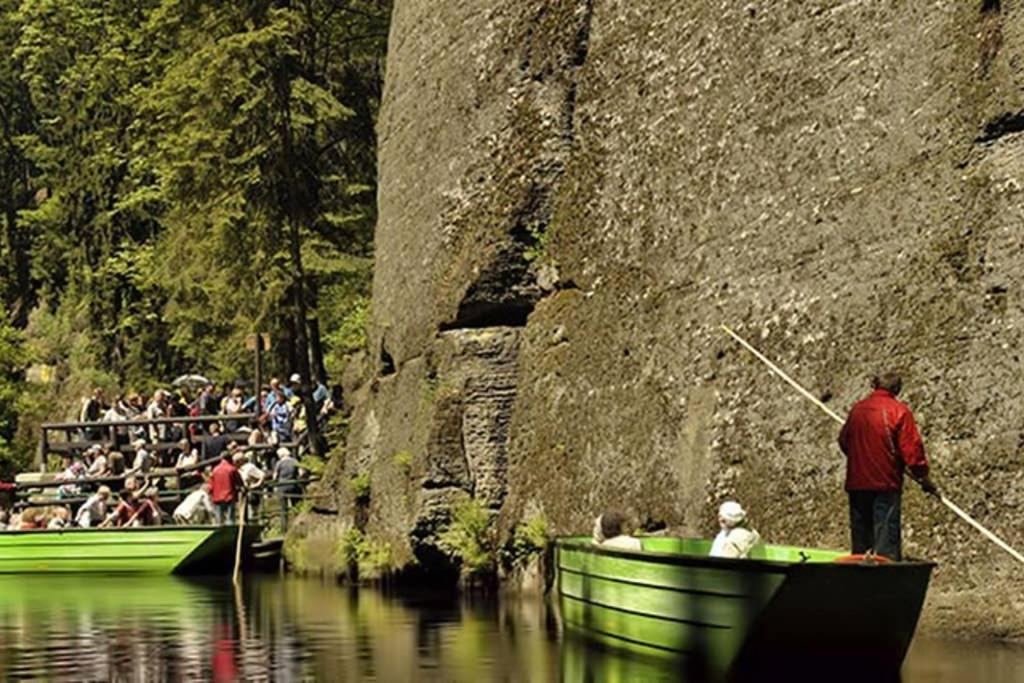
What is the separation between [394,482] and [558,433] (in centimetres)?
485

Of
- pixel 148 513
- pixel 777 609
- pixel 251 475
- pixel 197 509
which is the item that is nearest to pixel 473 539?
pixel 251 475

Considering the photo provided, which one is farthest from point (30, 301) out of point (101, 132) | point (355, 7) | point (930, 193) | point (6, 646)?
point (930, 193)

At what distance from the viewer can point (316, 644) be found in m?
22.4

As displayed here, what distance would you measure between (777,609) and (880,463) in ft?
7.74

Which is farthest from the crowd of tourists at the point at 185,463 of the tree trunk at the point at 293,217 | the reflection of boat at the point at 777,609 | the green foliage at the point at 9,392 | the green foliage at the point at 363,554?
the reflection of boat at the point at 777,609

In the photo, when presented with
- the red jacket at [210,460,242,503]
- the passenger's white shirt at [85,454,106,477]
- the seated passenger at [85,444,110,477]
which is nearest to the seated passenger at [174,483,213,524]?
the red jacket at [210,460,242,503]

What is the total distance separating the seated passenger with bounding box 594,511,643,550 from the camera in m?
20.8

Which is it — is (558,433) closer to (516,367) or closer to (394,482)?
(516,367)

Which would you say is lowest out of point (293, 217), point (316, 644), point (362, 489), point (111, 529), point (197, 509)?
point (316, 644)

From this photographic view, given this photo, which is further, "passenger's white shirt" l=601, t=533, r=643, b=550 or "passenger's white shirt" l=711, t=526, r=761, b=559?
"passenger's white shirt" l=601, t=533, r=643, b=550

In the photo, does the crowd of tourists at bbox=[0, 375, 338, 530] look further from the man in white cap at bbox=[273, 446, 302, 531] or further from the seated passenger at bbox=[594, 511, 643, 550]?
the seated passenger at bbox=[594, 511, 643, 550]

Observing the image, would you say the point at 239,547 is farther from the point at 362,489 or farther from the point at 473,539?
the point at 473,539

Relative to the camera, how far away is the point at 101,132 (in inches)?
2393

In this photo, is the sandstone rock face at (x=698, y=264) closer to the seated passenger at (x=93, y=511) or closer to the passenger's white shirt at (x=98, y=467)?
the seated passenger at (x=93, y=511)
